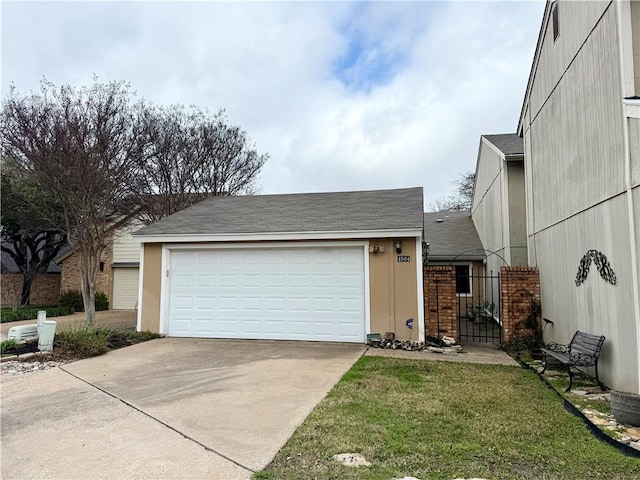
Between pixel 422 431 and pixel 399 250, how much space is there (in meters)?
5.37

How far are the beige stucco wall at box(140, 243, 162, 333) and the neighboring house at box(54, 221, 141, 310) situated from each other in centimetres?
872

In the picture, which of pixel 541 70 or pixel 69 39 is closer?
pixel 541 70

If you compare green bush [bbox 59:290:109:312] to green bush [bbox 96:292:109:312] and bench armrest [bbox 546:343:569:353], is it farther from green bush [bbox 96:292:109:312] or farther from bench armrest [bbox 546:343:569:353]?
bench armrest [bbox 546:343:569:353]

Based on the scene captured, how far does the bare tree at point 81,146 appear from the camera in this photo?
964cm

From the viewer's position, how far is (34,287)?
1955 centimetres

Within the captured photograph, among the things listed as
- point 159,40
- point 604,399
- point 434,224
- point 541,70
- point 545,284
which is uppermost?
point 159,40

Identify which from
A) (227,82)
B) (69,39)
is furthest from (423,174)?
(69,39)

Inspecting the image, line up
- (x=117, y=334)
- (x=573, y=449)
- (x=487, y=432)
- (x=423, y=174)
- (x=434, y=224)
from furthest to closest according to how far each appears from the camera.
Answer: (x=423, y=174), (x=434, y=224), (x=117, y=334), (x=487, y=432), (x=573, y=449)

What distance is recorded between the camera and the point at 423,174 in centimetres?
2398

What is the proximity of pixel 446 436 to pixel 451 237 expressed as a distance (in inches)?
577

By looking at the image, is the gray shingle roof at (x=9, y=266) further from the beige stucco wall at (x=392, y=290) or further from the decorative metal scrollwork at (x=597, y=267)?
the decorative metal scrollwork at (x=597, y=267)

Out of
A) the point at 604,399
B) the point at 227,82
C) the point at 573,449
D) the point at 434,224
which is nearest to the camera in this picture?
the point at 573,449

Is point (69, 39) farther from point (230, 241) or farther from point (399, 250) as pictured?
point (399, 250)

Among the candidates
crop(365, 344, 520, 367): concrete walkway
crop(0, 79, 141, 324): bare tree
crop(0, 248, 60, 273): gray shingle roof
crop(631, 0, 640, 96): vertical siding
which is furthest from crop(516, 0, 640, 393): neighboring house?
crop(0, 248, 60, 273): gray shingle roof
